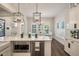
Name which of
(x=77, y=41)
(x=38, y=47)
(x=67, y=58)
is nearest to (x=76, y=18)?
(x=77, y=41)

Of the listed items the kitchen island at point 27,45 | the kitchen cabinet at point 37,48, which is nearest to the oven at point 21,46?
the kitchen island at point 27,45

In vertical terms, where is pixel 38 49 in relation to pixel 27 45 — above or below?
below

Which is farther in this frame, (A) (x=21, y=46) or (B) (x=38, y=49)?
(B) (x=38, y=49)

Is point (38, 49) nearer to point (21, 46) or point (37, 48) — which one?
point (37, 48)

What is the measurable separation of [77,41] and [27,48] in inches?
68.0

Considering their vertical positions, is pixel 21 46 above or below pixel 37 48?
above

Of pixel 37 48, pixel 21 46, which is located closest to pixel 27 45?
pixel 21 46

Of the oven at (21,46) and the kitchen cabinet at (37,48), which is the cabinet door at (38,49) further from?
the oven at (21,46)

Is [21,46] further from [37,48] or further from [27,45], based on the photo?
[37,48]

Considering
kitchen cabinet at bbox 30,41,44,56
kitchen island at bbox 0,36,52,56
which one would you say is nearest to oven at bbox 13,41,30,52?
kitchen island at bbox 0,36,52,56

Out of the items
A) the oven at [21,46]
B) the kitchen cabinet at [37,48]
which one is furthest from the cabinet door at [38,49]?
the oven at [21,46]

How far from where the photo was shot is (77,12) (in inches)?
162

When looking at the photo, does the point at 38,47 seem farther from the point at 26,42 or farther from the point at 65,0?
the point at 65,0

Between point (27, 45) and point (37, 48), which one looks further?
point (37, 48)
